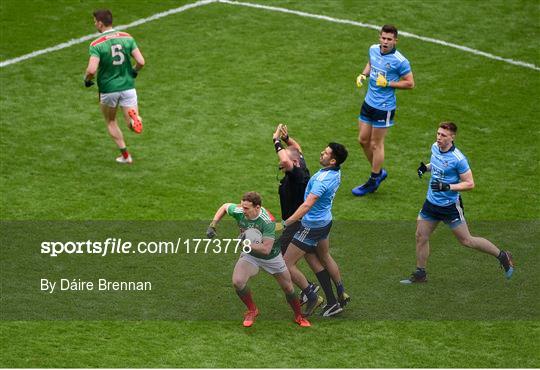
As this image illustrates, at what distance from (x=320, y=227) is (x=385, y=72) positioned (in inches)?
155

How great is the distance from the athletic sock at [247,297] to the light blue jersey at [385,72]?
4.54 m

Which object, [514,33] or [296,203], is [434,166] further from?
[514,33]

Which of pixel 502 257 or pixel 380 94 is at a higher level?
pixel 380 94

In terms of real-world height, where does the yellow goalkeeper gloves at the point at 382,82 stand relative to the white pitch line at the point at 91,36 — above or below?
above

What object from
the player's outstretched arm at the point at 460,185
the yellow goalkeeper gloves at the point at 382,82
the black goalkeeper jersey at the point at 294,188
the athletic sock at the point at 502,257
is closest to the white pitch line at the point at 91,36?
the yellow goalkeeper gloves at the point at 382,82

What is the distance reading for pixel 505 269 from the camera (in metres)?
14.2

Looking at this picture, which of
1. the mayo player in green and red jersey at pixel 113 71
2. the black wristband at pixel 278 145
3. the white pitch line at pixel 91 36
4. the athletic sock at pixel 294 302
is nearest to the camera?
the athletic sock at pixel 294 302

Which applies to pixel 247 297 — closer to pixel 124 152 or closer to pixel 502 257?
pixel 502 257

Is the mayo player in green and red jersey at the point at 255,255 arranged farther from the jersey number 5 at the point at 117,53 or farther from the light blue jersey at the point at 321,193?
the jersey number 5 at the point at 117,53

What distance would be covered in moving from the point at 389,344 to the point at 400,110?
24.2 ft

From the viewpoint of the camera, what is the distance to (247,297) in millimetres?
13016

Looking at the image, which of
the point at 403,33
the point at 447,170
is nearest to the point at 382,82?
the point at 447,170

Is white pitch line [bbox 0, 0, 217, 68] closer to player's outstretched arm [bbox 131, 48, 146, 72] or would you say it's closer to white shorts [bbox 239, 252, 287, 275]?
player's outstretched arm [bbox 131, 48, 146, 72]

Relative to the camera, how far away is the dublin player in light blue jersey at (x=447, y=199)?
1355cm
